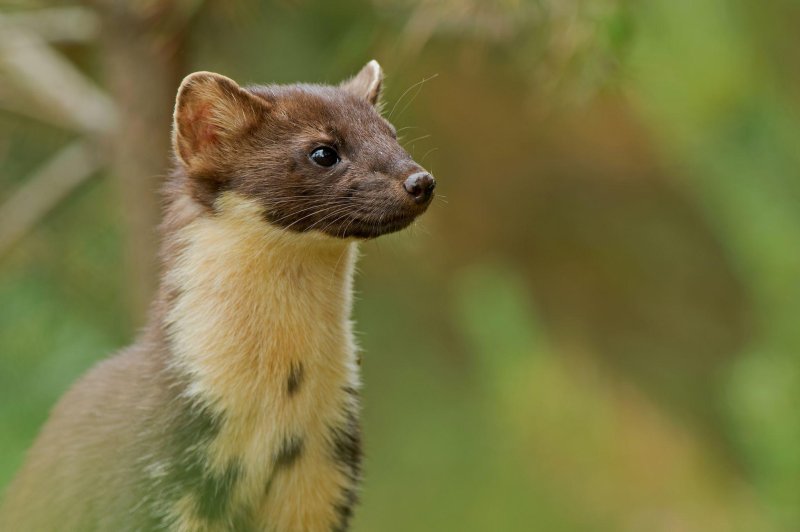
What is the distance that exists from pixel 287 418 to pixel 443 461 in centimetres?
592

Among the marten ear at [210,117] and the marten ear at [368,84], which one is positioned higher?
the marten ear at [368,84]

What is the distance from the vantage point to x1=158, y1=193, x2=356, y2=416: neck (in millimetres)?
2980

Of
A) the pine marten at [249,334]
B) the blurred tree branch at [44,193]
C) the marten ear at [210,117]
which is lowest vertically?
the pine marten at [249,334]

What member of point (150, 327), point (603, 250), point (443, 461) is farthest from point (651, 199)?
point (150, 327)

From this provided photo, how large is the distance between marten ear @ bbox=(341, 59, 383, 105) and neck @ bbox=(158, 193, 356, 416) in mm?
419

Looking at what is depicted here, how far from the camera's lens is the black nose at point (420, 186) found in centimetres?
279

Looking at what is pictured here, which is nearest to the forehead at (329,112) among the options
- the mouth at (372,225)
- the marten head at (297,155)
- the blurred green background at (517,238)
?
the marten head at (297,155)

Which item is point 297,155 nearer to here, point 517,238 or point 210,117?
point 210,117

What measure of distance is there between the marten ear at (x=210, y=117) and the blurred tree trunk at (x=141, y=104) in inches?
59.3

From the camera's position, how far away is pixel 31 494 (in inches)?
127

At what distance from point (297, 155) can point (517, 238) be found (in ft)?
18.9

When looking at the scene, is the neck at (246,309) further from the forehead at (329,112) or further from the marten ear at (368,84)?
the marten ear at (368,84)

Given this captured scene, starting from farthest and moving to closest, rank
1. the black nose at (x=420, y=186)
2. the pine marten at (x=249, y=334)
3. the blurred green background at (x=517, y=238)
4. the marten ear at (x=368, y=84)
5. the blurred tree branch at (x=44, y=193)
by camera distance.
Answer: the blurred tree branch at (x=44, y=193) → the blurred green background at (x=517, y=238) → the marten ear at (x=368, y=84) → the pine marten at (x=249, y=334) → the black nose at (x=420, y=186)

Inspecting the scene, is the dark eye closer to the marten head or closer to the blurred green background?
the marten head
